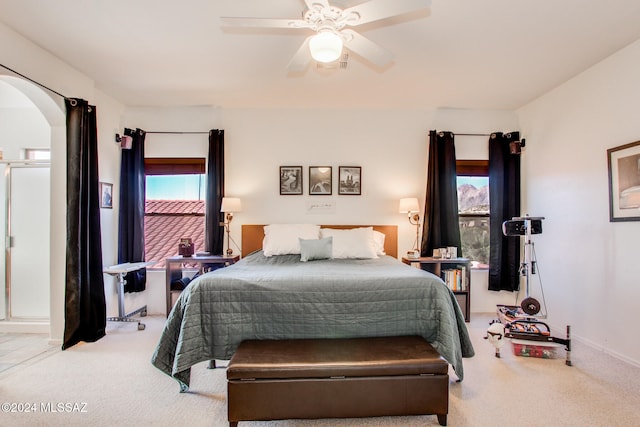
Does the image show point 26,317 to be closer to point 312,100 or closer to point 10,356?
point 10,356

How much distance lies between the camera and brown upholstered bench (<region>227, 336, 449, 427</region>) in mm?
1738

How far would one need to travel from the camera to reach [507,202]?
4000 mm

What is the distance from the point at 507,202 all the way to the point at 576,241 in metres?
0.94

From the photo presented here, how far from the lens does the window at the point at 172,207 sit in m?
4.20

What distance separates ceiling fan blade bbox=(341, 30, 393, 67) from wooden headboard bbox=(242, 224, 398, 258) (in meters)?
2.34

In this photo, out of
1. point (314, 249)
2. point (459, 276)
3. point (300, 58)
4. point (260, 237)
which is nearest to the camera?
point (300, 58)

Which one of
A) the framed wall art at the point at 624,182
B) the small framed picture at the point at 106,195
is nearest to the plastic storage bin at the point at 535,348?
the framed wall art at the point at 624,182

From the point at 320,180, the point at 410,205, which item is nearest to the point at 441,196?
the point at 410,205

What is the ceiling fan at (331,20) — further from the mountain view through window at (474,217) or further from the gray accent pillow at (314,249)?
the mountain view through window at (474,217)

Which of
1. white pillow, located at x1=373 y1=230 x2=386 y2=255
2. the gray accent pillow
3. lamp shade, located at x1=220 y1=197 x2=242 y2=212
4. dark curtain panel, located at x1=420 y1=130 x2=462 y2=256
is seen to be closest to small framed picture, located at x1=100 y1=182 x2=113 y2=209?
lamp shade, located at x1=220 y1=197 x2=242 y2=212

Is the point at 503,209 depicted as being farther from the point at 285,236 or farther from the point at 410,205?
the point at 285,236

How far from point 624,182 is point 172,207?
499cm

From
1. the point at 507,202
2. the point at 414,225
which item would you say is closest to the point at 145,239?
the point at 414,225

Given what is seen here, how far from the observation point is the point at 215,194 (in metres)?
3.98
